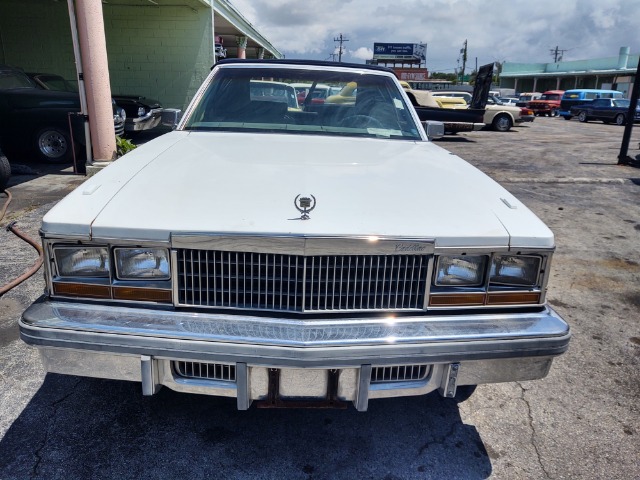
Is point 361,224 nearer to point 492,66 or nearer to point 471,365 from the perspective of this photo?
point 471,365

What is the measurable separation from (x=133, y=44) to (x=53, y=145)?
Result: 19.1ft

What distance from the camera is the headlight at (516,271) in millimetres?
2188

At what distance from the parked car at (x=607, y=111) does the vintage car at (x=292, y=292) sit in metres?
28.8

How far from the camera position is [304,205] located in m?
2.08

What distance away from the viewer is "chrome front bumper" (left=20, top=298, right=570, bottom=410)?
1.94m

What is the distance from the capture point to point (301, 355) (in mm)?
1914

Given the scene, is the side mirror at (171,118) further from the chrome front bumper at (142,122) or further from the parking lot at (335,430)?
the chrome front bumper at (142,122)

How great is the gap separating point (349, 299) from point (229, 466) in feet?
3.01

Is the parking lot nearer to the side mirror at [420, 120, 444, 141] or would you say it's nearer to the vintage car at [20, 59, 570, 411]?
the vintage car at [20, 59, 570, 411]

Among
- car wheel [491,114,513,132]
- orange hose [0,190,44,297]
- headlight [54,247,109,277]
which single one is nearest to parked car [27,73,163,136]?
orange hose [0,190,44,297]

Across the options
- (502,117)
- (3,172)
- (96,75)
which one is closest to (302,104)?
(3,172)

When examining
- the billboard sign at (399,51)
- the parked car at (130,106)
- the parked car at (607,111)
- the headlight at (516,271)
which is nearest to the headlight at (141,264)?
the headlight at (516,271)

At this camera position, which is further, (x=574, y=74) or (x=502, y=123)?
(x=574, y=74)

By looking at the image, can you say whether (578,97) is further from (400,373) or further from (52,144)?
(400,373)
